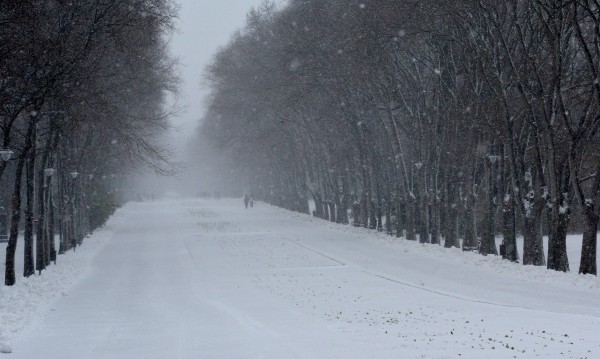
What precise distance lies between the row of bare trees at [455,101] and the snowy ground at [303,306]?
94.8 inches

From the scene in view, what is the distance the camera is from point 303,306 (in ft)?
57.2

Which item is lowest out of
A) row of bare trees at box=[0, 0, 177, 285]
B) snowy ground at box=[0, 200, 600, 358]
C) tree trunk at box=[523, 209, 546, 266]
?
snowy ground at box=[0, 200, 600, 358]

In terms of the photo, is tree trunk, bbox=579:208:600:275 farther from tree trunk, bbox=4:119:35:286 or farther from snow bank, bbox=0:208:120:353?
tree trunk, bbox=4:119:35:286

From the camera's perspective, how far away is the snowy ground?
40.3 feet

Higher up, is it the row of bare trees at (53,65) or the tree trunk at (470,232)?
the row of bare trees at (53,65)

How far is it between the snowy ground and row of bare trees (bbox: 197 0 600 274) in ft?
7.90

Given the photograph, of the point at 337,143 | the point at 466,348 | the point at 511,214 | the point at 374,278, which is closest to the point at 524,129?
the point at 511,214

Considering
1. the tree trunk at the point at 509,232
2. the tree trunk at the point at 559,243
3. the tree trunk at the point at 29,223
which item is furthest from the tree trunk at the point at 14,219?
the tree trunk at the point at 509,232

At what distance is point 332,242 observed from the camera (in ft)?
117

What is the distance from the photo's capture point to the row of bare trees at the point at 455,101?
869 inches

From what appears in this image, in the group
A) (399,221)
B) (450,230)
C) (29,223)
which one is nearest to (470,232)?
(450,230)

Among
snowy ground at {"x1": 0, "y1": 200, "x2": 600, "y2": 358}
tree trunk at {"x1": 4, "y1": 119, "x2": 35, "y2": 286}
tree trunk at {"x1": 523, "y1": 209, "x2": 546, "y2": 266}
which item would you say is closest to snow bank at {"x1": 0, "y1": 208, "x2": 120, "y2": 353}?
snowy ground at {"x1": 0, "y1": 200, "x2": 600, "y2": 358}

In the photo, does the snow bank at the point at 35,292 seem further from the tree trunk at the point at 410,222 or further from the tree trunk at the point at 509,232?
the tree trunk at the point at 509,232

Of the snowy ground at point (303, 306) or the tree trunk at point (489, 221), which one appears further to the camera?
the tree trunk at point (489, 221)
